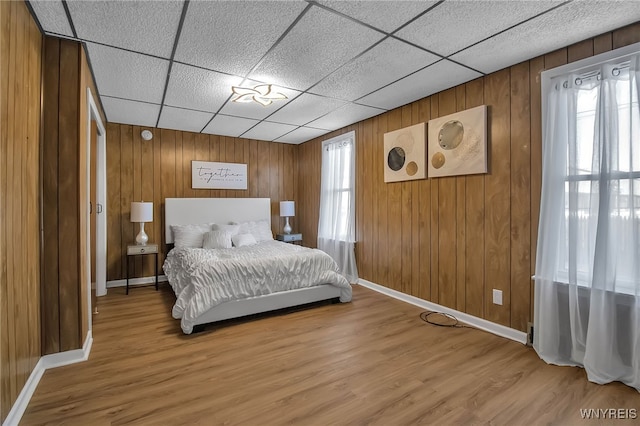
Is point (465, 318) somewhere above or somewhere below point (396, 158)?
below

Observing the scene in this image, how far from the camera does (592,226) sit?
219 cm

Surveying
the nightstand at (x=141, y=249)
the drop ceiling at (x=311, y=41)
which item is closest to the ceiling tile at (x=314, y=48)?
the drop ceiling at (x=311, y=41)

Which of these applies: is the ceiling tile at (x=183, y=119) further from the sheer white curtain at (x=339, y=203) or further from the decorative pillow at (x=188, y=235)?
the sheer white curtain at (x=339, y=203)

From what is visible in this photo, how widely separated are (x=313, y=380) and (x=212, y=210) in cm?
358

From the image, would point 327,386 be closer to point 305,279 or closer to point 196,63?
point 305,279

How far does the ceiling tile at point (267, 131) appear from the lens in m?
4.53

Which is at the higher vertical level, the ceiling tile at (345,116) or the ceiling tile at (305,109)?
the ceiling tile at (345,116)

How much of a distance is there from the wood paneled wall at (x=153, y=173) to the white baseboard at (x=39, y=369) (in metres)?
2.13

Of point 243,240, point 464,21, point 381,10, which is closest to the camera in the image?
point 381,10

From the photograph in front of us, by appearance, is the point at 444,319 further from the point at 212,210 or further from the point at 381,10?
the point at 212,210

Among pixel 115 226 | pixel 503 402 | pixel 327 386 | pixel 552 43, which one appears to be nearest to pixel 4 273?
pixel 327 386

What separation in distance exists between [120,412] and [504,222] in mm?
3148

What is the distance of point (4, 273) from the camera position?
1.56 m

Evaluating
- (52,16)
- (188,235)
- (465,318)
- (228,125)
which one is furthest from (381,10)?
(188,235)
